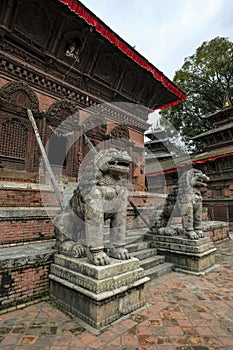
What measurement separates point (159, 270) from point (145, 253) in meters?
0.51

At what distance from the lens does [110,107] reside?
8859mm

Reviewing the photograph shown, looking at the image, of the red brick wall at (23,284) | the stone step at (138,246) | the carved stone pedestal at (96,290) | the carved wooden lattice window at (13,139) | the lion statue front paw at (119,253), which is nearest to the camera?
the carved stone pedestal at (96,290)

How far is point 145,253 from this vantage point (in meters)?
4.80

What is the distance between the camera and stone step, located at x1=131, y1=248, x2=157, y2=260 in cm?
459

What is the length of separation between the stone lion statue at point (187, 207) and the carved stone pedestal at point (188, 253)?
175mm

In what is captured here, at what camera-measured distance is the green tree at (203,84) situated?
20.5 metres

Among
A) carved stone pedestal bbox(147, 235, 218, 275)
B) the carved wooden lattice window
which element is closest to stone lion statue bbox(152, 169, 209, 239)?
carved stone pedestal bbox(147, 235, 218, 275)

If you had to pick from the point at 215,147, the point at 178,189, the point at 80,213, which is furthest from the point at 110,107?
the point at 215,147

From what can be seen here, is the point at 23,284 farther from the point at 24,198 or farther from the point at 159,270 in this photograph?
the point at 159,270

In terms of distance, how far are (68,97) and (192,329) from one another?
707 cm

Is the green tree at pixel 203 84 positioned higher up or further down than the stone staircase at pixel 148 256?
higher up

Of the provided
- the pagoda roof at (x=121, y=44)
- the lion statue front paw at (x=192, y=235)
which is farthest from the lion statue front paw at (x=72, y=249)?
the pagoda roof at (x=121, y=44)

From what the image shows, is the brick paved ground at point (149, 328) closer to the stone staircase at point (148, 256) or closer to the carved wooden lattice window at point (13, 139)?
the stone staircase at point (148, 256)

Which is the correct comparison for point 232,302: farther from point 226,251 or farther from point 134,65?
point 134,65
